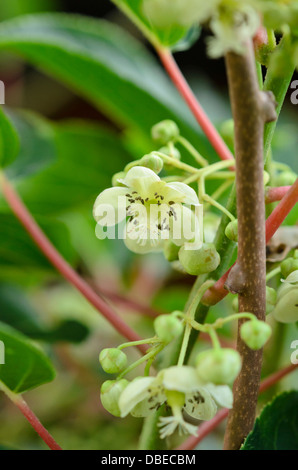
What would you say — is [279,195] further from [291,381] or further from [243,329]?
[291,381]

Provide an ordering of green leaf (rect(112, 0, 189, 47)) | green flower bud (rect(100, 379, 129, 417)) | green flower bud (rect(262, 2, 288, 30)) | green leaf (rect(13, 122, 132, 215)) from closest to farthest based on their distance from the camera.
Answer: green flower bud (rect(262, 2, 288, 30)) < green flower bud (rect(100, 379, 129, 417)) < green leaf (rect(112, 0, 189, 47)) < green leaf (rect(13, 122, 132, 215))

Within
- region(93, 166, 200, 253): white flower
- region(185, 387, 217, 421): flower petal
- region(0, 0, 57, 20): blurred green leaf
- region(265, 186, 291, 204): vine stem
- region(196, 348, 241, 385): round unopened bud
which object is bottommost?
region(185, 387, 217, 421): flower petal

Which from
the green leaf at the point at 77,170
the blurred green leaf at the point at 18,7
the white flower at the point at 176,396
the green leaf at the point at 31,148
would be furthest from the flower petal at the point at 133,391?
the blurred green leaf at the point at 18,7

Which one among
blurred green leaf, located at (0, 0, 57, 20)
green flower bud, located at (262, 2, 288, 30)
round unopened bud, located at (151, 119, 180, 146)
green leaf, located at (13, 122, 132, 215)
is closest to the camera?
green flower bud, located at (262, 2, 288, 30)

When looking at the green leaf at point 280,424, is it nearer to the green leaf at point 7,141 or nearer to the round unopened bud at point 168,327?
Answer: the round unopened bud at point 168,327

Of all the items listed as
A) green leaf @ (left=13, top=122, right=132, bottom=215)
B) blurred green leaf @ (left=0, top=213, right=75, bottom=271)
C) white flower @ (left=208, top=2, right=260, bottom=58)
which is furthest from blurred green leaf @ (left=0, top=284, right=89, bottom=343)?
white flower @ (left=208, top=2, right=260, bottom=58)

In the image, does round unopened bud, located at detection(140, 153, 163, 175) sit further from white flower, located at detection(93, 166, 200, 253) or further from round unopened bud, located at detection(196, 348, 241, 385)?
round unopened bud, located at detection(196, 348, 241, 385)

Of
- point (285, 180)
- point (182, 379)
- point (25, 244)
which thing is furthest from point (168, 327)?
point (25, 244)
